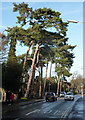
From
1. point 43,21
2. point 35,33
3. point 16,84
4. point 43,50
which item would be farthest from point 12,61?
point 43,50

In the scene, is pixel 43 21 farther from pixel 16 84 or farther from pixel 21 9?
pixel 16 84

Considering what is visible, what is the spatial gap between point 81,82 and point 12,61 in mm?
Result: 104141

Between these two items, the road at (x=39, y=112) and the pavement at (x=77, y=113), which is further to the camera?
the road at (x=39, y=112)

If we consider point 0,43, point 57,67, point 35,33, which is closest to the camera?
point 0,43

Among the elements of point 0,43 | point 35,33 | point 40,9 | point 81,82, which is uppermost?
point 40,9

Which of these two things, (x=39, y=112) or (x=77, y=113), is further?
(x=39, y=112)

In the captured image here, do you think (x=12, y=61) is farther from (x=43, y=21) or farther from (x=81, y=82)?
(x=81, y=82)

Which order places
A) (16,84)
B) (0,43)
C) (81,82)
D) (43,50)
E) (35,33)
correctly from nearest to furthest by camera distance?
(16,84) → (0,43) → (35,33) → (43,50) → (81,82)

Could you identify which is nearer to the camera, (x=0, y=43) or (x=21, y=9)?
(x=0, y=43)

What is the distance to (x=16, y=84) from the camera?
35.3 meters

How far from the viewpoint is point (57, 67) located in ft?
249

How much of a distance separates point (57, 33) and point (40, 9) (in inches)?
229

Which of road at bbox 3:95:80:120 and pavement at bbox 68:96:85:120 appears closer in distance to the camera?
pavement at bbox 68:96:85:120

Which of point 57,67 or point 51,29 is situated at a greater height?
point 51,29
